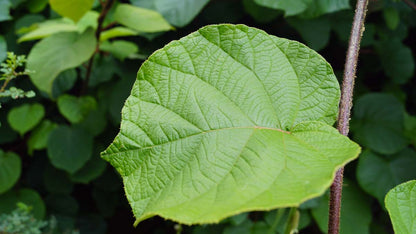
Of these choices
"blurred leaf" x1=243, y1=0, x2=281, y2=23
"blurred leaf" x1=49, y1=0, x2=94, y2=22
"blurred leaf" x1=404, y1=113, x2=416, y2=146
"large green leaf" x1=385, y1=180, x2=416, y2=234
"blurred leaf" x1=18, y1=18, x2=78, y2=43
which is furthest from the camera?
"blurred leaf" x1=404, y1=113, x2=416, y2=146

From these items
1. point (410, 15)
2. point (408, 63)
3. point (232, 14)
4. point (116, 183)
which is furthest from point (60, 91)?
point (410, 15)

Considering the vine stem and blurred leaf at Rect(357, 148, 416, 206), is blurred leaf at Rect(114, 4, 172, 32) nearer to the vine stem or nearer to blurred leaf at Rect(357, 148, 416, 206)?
the vine stem

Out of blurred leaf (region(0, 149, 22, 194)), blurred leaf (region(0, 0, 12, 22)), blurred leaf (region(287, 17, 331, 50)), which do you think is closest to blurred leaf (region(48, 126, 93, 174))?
blurred leaf (region(0, 149, 22, 194))

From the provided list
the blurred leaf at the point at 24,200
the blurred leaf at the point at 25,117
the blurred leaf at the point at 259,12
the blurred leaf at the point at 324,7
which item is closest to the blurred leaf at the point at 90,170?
the blurred leaf at the point at 24,200

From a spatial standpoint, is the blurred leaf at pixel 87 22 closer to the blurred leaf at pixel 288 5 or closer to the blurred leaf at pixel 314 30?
the blurred leaf at pixel 288 5

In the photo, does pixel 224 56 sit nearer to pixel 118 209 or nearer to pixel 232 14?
pixel 232 14
